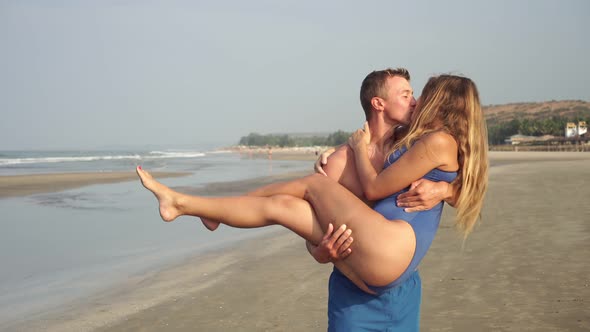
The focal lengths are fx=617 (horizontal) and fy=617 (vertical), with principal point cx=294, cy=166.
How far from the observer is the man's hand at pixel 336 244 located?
2.63m

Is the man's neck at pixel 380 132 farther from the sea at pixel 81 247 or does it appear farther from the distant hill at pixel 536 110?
the distant hill at pixel 536 110

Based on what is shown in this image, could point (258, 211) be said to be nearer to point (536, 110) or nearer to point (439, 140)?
point (439, 140)

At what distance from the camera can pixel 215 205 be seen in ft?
9.65

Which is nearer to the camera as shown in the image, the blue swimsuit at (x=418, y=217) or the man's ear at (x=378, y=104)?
the blue swimsuit at (x=418, y=217)

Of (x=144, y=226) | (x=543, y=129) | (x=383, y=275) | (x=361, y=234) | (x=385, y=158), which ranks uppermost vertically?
(x=385, y=158)

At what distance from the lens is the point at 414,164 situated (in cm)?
279

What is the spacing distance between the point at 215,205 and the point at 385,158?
86 centimetres

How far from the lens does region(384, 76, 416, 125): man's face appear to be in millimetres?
3154

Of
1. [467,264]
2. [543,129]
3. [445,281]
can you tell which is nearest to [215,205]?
[445,281]

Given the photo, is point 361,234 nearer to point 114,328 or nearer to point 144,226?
point 114,328

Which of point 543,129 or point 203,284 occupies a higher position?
point 203,284

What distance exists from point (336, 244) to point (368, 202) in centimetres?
46

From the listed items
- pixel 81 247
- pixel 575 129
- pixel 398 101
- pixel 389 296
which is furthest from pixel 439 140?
pixel 575 129

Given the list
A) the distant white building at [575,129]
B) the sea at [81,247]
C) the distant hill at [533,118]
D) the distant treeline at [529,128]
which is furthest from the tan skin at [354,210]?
the distant treeline at [529,128]
